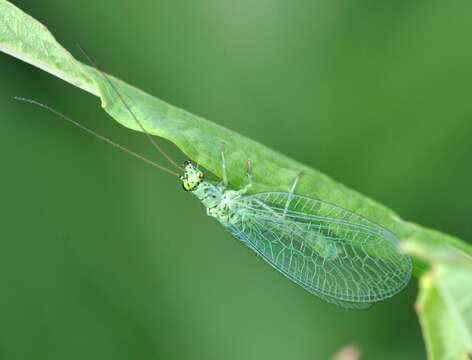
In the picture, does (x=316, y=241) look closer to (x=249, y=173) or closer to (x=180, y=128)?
(x=249, y=173)

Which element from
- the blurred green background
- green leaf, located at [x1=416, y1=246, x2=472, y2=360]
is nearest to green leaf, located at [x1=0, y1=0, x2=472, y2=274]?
green leaf, located at [x1=416, y1=246, x2=472, y2=360]

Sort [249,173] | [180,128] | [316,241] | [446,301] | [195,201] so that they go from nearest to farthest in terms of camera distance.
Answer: [446,301] < [180,128] < [249,173] < [316,241] < [195,201]

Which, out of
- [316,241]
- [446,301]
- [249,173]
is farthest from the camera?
[316,241]

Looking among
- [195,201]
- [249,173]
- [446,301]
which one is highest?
[195,201]

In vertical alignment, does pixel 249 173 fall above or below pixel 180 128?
above

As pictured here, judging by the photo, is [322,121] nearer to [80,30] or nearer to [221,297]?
[221,297]

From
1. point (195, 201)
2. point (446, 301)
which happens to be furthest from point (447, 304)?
point (195, 201)

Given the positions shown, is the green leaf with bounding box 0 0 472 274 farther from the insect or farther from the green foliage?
the green foliage
